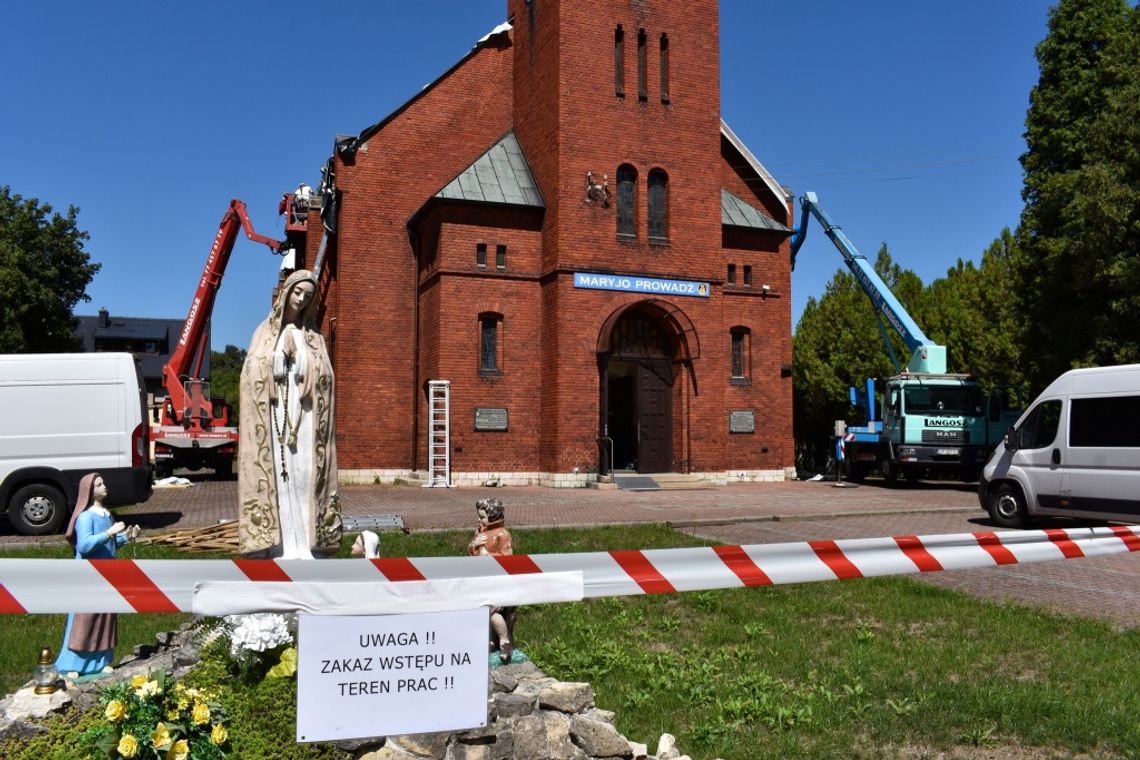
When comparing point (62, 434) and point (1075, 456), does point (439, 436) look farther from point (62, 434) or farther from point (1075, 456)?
point (1075, 456)

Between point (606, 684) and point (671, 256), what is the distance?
63.6 ft

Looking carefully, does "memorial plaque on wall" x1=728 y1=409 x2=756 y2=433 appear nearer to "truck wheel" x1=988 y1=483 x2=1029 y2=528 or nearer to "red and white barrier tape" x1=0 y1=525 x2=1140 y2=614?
"truck wheel" x1=988 y1=483 x2=1029 y2=528

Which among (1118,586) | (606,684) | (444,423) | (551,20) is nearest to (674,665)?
(606,684)

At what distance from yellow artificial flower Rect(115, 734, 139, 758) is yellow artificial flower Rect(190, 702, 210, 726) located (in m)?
0.24

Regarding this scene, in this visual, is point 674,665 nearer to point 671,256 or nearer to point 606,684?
point 606,684

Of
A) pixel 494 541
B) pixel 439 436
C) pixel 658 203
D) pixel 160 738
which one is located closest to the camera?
pixel 160 738

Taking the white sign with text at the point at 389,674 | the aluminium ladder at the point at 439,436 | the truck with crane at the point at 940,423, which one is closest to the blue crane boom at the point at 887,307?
the truck with crane at the point at 940,423

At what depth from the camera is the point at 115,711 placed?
365 centimetres

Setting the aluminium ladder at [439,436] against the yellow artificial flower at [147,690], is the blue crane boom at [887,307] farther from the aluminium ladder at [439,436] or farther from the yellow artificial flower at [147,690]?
the yellow artificial flower at [147,690]

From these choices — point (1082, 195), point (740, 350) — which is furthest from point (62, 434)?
point (1082, 195)

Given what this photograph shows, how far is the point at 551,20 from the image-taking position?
24.3 meters

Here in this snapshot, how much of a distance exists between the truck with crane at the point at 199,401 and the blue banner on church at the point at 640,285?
11.2 meters

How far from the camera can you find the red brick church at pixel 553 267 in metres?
23.6

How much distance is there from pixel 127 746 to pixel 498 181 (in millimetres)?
22288
